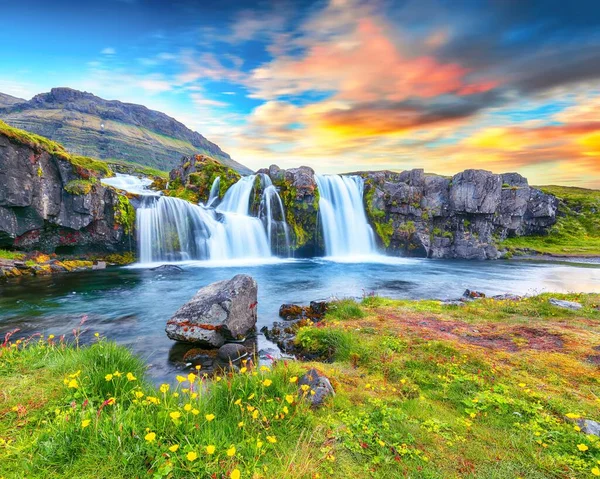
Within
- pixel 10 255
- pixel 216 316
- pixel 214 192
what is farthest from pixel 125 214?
pixel 216 316

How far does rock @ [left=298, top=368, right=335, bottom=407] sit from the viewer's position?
16.0 ft

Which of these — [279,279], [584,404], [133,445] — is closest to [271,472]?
[133,445]

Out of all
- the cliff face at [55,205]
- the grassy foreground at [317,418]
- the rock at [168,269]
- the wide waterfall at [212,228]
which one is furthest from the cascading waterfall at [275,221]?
the grassy foreground at [317,418]

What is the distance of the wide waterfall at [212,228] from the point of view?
103 ft

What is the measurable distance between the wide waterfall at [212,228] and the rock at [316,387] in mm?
29907

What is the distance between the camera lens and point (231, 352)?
9133 millimetres

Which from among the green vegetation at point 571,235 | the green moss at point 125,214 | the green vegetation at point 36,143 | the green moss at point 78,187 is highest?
the green vegetation at point 36,143

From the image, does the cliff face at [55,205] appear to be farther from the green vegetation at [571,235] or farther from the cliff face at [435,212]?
the green vegetation at [571,235]

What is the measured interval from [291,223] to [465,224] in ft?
110

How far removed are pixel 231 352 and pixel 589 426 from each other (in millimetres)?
8244

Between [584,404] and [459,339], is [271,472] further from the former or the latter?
[459,339]

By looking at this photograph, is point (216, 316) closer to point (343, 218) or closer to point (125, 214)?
point (125, 214)

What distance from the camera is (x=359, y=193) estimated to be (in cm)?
4762

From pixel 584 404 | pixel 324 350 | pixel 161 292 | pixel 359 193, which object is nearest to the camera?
pixel 584 404
